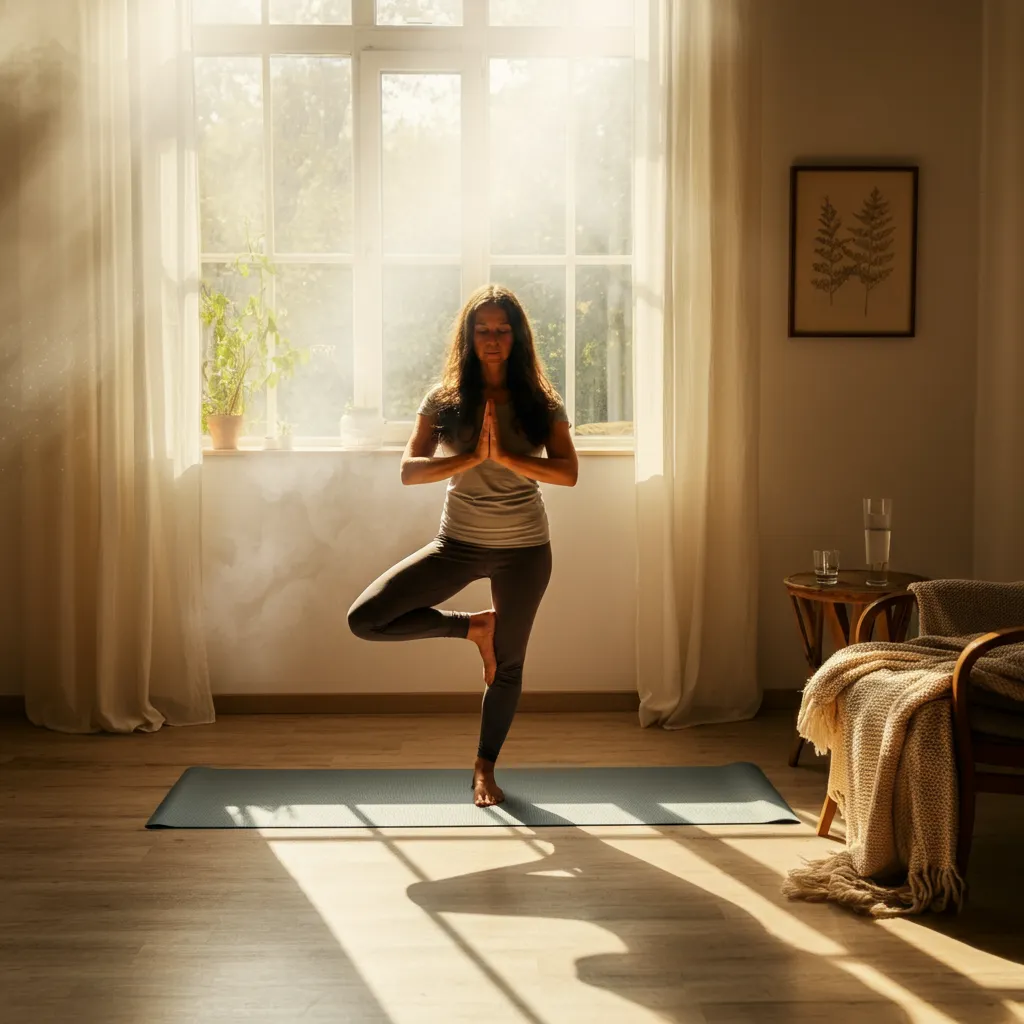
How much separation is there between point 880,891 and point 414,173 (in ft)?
9.71

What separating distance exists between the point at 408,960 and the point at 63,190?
9.67 feet

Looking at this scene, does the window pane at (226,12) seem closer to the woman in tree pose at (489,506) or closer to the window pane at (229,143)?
the window pane at (229,143)

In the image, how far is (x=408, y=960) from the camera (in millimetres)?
2297

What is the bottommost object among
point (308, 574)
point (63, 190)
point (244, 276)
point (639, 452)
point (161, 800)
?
point (161, 800)

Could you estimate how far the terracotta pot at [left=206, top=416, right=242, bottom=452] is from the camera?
419cm

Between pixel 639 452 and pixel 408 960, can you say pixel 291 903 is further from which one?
pixel 639 452

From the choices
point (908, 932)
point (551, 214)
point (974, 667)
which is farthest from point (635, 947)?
point (551, 214)

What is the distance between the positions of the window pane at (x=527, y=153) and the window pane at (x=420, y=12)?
0.23 m

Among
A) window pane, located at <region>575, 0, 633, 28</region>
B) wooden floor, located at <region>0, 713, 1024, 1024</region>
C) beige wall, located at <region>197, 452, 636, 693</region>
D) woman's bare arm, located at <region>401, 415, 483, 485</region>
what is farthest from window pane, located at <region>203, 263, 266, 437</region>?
wooden floor, located at <region>0, 713, 1024, 1024</region>

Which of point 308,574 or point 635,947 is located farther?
point 308,574

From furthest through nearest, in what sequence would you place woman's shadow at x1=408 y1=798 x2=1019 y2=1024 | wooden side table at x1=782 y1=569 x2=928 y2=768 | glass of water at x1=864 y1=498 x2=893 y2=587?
glass of water at x1=864 y1=498 x2=893 y2=587
wooden side table at x1=782 y1=569 x2=928 y2=768
woman's shadow at x1=408 y1=798 x2=1019 y2=1024

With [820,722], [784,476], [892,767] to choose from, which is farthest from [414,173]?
[892,767]

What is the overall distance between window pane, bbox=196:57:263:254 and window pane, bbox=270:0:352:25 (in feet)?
0.62

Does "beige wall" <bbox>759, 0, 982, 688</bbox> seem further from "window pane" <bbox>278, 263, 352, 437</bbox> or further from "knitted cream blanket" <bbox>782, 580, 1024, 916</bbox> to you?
"window pane" <bbox>278, 263, 352, 437</bbox>
